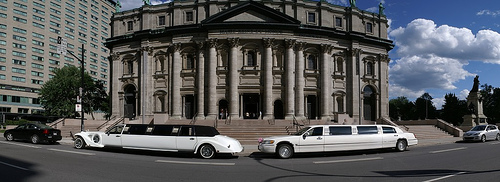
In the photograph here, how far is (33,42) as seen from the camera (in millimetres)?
79312

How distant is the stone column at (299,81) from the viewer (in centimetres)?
3759

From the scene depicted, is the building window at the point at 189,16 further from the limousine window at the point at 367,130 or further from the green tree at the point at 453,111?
Result: the green tree at the point at 453,111

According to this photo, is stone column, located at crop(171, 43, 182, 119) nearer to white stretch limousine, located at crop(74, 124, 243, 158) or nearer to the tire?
the tire

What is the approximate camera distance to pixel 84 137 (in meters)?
16.7

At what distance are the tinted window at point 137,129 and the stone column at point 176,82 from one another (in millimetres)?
23561

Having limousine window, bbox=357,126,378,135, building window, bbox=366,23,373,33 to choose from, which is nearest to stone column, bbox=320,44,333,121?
building window, bbox=366,23,373,33

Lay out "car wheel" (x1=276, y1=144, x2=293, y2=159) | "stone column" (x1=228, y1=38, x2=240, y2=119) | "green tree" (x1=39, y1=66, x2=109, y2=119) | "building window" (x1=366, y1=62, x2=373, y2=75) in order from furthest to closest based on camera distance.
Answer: "green tree" (x1=39, y1=66, x2=109, y2=119) < "building window" (x1=366, y1=62, x2=373, y2=75) < "stone column" (x1=228, y1=38, x2=240, y2=119) < "car wheel" (x1=276, y1=144, x2=293, y2=159)

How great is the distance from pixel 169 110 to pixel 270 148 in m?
27.3

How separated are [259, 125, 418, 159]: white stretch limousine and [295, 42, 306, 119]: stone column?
20926 mm

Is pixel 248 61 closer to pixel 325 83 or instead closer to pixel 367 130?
pixel 325 83

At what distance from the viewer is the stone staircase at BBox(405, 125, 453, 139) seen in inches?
1142

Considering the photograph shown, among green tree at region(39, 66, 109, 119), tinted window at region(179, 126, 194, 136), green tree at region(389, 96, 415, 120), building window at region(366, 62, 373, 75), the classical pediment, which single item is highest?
the classical pediment

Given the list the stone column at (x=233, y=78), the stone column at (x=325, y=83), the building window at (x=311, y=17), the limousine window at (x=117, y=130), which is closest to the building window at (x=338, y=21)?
the building window at (x=311, y=17)

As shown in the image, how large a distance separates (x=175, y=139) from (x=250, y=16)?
25421 mm
